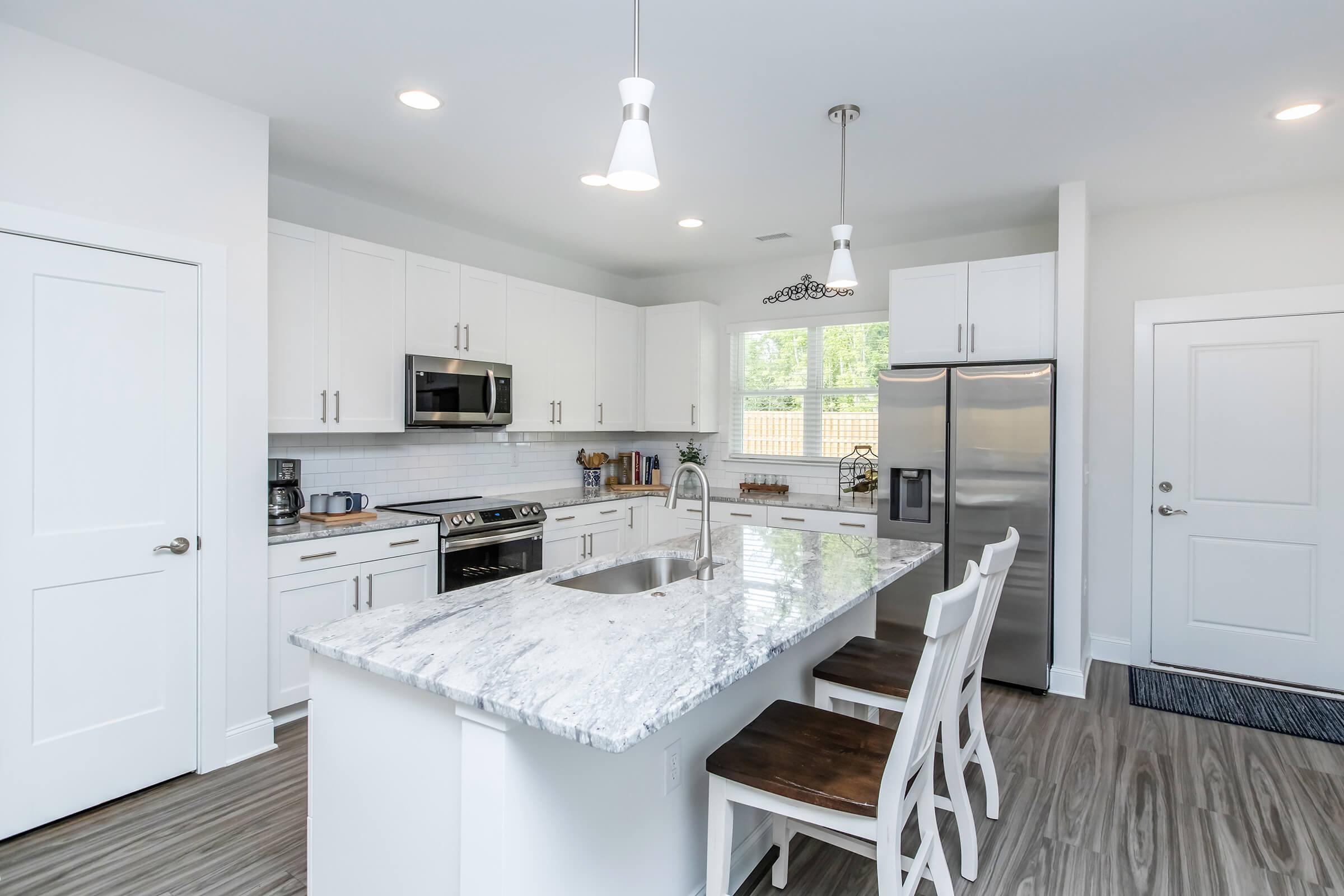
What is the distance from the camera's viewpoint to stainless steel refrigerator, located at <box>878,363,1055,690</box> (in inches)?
145

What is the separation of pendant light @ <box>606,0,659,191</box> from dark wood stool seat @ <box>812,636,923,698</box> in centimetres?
161

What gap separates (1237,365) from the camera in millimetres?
3855

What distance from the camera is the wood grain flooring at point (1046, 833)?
83.4 inches

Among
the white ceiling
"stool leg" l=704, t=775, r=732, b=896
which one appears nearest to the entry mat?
the white ceiling

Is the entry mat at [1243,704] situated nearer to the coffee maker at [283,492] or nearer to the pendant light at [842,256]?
the pendant light at [842,256]

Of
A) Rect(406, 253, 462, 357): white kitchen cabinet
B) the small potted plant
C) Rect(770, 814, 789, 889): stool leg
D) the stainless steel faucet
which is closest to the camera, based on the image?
Rect(770, 814, 789, 889): stool leg

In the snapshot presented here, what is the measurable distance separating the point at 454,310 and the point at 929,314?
279cm

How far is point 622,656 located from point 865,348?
13.1 feet

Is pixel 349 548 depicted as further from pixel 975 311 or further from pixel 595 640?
pixel 975 311

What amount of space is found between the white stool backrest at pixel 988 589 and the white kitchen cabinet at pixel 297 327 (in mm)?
3014

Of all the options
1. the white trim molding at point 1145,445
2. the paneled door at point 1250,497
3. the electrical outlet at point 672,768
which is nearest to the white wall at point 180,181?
the electrical outlet at point 672,768

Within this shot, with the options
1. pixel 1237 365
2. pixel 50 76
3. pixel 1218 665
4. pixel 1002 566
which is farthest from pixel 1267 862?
pixel 50 76

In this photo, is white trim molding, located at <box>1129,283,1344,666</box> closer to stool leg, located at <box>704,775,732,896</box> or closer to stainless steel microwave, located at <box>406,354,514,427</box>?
stool leg, located at <box>704,775,732,896</box>

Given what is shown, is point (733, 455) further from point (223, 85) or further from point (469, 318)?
point (223, 85)
